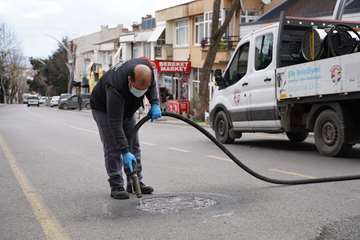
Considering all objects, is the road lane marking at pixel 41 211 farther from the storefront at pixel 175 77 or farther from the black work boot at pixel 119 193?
the storefront at pixel 175 77

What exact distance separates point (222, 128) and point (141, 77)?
26.1 feet

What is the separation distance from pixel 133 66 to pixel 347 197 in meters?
2.86

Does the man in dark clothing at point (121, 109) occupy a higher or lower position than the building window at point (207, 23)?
lower

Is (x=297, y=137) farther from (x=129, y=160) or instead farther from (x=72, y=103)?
(x=72, y=103)

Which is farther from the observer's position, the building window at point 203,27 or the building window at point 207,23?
the building window at point 203,27

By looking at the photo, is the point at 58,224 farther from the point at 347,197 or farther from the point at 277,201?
the point at 347,197

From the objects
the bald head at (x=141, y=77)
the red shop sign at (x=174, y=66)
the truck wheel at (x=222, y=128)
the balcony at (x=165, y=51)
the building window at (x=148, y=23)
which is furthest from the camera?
the building window at (x=148, y=23)

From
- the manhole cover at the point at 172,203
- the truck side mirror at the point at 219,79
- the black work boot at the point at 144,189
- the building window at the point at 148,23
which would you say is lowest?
the manhole cover at the point at 172,203

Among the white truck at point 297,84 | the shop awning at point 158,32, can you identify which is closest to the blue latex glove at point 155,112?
the white truck at point 297,84

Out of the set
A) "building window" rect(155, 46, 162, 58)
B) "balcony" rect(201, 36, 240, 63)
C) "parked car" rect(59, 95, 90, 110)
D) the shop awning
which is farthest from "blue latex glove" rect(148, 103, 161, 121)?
"parked car" rect(59, 95, 90, 110)

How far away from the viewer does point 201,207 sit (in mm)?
6629

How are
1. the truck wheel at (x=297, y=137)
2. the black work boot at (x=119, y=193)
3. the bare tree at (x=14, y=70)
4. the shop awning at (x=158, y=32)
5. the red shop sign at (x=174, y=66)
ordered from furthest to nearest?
the bare tree at (x=14, y=70) < the shop awning at (x=158, y=32) < the red shop sign at (x=174, y=66) < the truck wheel at (x=297, y=137) < the black work boot at (x=119, y=193)

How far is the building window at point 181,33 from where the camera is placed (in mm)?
43656

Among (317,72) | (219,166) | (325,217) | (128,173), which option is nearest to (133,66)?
(128,173)
